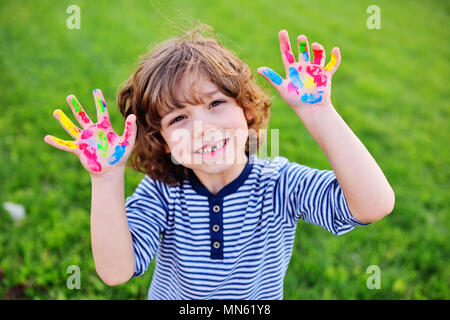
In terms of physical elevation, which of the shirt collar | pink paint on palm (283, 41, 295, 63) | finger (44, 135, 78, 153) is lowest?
the shirt collar

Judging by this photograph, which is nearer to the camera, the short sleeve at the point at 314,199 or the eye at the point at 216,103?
the short sleeve at the point at 314,199

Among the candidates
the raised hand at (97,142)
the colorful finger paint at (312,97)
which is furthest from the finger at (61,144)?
the colorful finger paint at (312,97)

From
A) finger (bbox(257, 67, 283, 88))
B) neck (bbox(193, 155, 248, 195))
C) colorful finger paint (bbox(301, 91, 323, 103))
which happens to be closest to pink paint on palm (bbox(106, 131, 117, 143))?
neck (bbox(193, 155, 248, 195))

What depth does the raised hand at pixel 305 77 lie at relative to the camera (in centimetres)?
118

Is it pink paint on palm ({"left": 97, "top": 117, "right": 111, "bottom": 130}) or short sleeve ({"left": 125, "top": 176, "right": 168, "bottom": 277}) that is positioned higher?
pink paint on palm ({"left": 97, "top": 117, "right": 111, "bottom": 130})

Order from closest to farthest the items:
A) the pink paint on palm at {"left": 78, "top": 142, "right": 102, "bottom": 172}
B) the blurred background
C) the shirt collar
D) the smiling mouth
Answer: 1. the pink paint on palm at {"left": 78, "top": 142, "right": 102, "bottom": 172}
2. the smiling mouth
3. the shirt collar
4. the blurred background

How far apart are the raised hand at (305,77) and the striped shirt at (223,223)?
0.31 meters

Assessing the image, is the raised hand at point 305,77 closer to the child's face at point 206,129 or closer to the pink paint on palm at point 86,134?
the child's face at point 206,129

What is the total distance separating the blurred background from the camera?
2.24 metres

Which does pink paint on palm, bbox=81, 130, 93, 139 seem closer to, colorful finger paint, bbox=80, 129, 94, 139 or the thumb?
colorful finger paint, bbox=80, 129, 94, 139

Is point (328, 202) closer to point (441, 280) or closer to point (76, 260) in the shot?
point (441, 280)

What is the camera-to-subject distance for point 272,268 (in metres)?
1.61

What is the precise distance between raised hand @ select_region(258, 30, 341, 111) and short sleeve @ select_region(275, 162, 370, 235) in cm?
29
